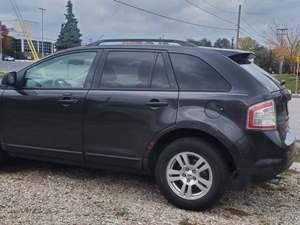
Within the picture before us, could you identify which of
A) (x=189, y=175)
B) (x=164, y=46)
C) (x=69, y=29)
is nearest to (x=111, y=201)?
(x=189, y=175)

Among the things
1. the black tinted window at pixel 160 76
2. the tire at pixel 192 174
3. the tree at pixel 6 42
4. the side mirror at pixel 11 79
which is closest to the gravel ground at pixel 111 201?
the tire at pixel 192 174

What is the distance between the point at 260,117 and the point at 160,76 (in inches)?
44.2

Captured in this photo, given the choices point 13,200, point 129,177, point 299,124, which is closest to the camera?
point 13,200

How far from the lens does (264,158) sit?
3.86 meters

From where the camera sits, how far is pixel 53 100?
4676 mm

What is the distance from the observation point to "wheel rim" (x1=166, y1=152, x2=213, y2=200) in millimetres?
4008

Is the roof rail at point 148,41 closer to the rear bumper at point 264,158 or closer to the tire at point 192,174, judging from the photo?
the tire at point 192,174

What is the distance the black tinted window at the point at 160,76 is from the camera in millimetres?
4207

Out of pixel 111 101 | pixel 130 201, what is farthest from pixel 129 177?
pixel 111 101

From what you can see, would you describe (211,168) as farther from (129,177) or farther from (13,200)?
(13,200)

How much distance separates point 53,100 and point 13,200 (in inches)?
47.4

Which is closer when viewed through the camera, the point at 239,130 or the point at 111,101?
the point at 239,130

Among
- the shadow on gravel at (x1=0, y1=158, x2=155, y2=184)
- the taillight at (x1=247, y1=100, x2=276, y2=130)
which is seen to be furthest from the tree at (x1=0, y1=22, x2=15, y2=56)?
the taillight at (x1=247, y1=100, x2=276, y2=130)

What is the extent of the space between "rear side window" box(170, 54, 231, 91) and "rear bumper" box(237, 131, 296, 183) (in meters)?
0.61
